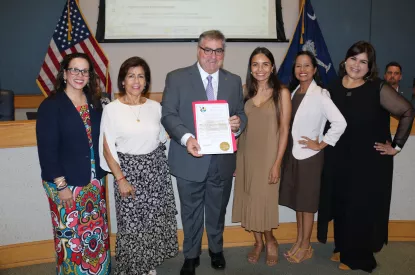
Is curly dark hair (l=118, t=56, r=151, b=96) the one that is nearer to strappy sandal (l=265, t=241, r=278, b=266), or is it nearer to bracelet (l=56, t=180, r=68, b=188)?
bracelet (l=56, t=180, r=68, b=188)

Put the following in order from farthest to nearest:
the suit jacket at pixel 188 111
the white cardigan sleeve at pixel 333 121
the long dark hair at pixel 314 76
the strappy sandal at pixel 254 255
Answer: the strappy sandal at pixel 254 255, the long dark hair at pixel 314 76, the white cardigan sleeve at pixel 333 121, the suit jacket at pixel 188 111

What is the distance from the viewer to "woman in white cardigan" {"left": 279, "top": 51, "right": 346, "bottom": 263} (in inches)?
95.8

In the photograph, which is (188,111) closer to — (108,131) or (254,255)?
(108,131)

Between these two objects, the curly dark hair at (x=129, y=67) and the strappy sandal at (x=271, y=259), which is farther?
the strappy sandal at (x=271, y=259)

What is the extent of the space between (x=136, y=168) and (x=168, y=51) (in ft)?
10.8

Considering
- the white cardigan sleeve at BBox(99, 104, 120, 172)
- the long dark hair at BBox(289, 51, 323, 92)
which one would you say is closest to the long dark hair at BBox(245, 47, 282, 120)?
the long dark hair at BBox(289, 51, 323, 92)

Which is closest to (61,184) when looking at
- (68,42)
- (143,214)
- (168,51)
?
(143,214)

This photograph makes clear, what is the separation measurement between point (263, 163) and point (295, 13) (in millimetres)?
3623

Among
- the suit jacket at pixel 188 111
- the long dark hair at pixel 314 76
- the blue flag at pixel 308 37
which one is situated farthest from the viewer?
the blue flag at pixel 308 37

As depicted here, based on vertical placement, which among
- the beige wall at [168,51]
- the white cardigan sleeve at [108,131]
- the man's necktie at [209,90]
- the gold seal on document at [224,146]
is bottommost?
the gold seal on document at [224,146]

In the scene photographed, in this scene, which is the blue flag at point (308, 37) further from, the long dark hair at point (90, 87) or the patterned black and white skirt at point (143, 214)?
the long dark hair at point (90, 87)

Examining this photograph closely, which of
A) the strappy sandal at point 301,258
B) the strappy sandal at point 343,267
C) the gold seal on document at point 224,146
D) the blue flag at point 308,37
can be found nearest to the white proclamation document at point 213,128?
the gold seal on document at point 224,146

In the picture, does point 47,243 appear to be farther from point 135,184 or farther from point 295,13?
point 295,13

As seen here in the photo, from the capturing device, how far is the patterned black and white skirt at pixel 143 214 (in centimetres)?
225
